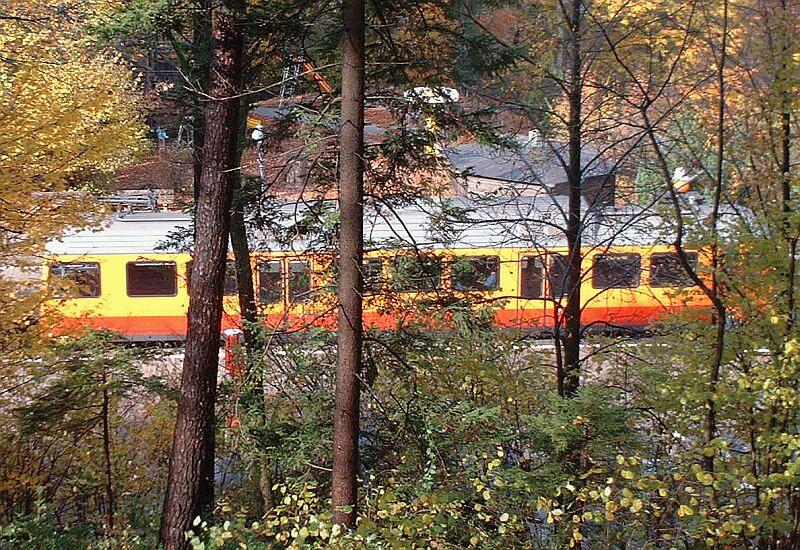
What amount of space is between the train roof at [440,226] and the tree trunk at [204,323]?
2.10ft

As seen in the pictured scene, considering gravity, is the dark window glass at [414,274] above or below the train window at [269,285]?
above

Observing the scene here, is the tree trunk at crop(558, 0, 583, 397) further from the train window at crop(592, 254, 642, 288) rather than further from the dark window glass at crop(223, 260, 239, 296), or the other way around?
the dark window glass at crop(223, 260, 239, 296)

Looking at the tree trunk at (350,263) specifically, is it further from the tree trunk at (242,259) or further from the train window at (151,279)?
the train window at (151,279)

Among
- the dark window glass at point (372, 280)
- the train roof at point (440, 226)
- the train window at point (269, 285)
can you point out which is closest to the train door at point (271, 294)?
the train window at point (269, 285)

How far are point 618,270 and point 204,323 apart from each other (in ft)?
28.4

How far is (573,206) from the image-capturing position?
323 inches

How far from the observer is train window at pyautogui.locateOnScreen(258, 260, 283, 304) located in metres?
8.66

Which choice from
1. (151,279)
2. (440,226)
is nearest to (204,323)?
(440,226)

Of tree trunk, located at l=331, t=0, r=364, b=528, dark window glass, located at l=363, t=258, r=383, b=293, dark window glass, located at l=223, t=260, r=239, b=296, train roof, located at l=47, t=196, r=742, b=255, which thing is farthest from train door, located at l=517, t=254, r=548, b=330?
tree trunk, located at l=331, t=0, r=364, b=528

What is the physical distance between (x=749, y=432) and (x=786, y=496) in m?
0.89

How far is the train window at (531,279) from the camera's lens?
46.7 feet

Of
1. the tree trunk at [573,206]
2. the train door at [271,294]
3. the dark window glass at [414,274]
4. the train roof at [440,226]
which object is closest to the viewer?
the dark window glass at [414,274]

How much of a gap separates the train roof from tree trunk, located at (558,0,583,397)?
0.77 feet

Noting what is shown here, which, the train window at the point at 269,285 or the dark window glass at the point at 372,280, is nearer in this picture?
the dark window glass at the point at 372,280
